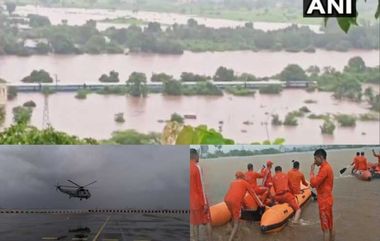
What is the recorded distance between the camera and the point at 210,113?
20.8 ft

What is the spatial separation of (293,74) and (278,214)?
2300 millimetres

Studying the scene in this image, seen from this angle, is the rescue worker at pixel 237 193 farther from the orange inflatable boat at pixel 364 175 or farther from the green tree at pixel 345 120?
the green tree at pixel 345 120

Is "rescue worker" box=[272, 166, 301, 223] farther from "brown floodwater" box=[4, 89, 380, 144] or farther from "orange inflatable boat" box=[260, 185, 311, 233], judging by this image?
"brown floodwater" box=[4, 89, 380, 144]

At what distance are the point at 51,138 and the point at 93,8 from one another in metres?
1.23

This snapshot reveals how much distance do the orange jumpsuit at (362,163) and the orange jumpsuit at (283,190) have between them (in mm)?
423

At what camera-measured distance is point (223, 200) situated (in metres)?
4.41

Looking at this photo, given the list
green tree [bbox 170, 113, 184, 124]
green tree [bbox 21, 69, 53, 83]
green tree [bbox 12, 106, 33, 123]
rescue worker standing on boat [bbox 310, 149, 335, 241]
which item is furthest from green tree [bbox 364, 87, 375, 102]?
green tree [bbox 12, 106, 33, 123]

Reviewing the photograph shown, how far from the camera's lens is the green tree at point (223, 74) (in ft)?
20.7

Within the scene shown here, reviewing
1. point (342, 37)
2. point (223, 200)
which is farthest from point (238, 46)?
point (223, 200)

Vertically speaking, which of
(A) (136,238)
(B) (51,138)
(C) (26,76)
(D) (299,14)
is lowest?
(A) (136,238)

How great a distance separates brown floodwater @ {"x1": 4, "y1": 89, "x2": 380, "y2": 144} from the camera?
6.29 m

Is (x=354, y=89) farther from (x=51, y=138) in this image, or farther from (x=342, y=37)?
(x=51, y=138)

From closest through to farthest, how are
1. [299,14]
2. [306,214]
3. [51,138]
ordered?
1. [306,214]
2. [51,138]
3. [299,14]

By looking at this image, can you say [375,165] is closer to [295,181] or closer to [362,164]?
[362,164]
